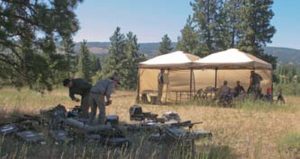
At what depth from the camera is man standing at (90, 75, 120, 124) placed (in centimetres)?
1297

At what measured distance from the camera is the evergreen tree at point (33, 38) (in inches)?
537

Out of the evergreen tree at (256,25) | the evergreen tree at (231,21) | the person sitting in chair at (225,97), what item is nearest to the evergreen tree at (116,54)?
the evergreen tree at (231,21)

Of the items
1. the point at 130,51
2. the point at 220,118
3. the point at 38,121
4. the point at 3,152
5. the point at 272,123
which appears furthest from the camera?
the point at 130,51

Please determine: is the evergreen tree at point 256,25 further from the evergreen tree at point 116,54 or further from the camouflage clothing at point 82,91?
the camouflage clothing at point 82,91

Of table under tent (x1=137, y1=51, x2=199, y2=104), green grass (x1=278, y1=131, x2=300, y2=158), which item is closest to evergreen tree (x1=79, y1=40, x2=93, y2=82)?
table under tent (x1=137, y1=51, x2=199, y2=104)

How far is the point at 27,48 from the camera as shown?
14.4 m

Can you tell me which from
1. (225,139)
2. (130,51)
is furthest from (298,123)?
(130,51)

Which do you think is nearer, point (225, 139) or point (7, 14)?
point (225, 139)

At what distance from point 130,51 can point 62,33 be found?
49379 mm

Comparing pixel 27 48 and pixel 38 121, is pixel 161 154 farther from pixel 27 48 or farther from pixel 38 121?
pixel 27 48

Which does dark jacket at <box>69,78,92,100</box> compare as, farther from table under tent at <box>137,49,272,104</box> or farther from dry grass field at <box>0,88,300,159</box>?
table under tent at <box>137,49,272,104</box>

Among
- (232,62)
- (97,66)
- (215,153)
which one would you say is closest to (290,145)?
(215,153)

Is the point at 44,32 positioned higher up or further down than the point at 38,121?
higher up

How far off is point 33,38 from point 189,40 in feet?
138
